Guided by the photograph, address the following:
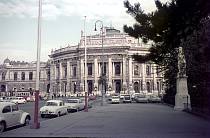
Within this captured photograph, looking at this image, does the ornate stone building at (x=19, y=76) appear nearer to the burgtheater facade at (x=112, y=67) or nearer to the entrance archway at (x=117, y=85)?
the burgtheater facade at (x=112, y=67)

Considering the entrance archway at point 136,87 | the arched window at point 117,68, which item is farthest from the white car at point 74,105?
the arched window at point 117,68

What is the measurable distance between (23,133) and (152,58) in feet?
38.8

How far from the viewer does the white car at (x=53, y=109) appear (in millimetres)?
31047

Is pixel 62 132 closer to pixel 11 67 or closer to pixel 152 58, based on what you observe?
pixel 152 58

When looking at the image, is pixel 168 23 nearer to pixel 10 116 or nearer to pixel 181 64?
pixel 10 116

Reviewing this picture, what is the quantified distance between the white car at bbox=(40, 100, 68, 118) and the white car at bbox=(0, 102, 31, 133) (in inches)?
336

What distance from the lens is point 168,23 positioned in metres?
17.8

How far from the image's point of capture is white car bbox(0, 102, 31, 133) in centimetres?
1944

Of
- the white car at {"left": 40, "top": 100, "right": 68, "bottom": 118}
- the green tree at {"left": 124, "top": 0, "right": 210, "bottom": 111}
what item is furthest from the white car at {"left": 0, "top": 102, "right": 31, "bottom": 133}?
the green tree at {"left": 124, "top": 0, "right": 210, "bottom": 111}

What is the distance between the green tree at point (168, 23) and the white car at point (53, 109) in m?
8.16

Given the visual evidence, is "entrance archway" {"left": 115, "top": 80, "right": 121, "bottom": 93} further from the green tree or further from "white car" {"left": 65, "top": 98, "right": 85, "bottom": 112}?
the green tree

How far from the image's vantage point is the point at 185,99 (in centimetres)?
3441

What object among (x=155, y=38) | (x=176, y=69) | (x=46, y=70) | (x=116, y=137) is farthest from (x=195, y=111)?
(x=46, y=70)

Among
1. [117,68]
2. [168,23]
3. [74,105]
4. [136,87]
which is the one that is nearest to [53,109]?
[74,105]
